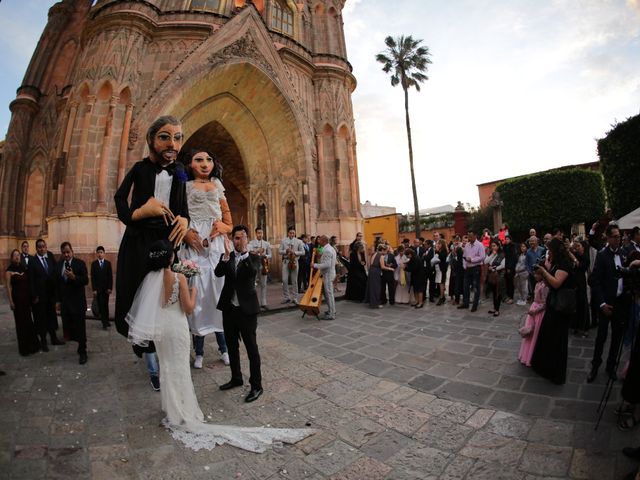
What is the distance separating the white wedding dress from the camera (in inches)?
97.7

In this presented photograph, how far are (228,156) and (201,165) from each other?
45.9 feet

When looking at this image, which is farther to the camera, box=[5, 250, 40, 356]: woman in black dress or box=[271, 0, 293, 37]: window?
box=[271, 0, 293, 37]: window

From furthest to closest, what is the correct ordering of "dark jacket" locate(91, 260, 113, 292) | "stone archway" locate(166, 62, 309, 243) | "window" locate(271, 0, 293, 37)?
1. "window" locate(271, 0, 293, 37)
2. "stone archway" locate(166, 62, 309, 243)
3. "dark jacket" locate(91, 260, 113, 292)

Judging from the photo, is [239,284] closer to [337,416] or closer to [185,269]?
[185,269]

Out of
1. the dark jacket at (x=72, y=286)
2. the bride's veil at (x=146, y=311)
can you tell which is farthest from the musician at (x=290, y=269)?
the bride's veil at (x=146, y=311)

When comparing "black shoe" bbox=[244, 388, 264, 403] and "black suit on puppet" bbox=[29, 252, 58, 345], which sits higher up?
"black suit on puppet" bbox=[29, 252, 58, 345]

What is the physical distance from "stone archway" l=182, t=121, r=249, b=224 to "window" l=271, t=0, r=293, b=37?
17.9 feet

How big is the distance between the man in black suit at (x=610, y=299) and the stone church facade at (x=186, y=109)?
10.2 m

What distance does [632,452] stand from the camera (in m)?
2.20

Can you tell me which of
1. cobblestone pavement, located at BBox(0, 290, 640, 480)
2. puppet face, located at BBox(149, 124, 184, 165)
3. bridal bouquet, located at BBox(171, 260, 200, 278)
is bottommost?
cobblestone pavement, located at BBox(0, 290, 640, 480)

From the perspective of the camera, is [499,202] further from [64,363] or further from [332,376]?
[64,363]

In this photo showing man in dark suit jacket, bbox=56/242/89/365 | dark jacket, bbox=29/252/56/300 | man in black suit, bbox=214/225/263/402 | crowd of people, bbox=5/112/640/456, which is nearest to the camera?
crowd of people, bbox=5/112/640/456

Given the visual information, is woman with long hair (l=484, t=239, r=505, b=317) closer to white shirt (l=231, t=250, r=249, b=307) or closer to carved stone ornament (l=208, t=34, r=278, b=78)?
white shirt (l=231, t=250, r=249, b=307)

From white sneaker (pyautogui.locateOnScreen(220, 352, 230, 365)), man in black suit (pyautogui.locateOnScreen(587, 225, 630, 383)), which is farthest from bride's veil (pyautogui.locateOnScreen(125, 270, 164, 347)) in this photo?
man in black suit (pyautogui.locateOnScreen(587, 225, 630, 383))
